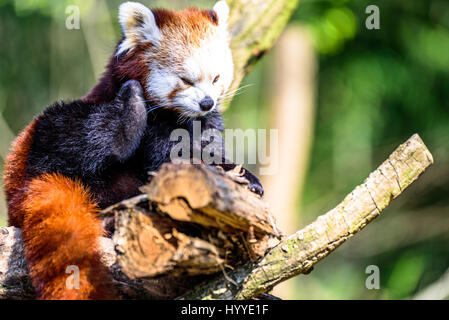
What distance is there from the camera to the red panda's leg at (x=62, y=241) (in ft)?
7.18

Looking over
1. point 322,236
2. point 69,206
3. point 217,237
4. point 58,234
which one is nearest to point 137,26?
point 69,206

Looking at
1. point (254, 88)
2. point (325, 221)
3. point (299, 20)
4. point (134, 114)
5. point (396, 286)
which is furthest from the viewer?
point (254, 88)

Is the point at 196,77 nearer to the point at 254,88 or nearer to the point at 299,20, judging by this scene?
the point at 299,20

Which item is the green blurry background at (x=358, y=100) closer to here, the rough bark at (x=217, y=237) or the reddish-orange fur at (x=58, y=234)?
the reddish-orange fur at (x=58, y=234)

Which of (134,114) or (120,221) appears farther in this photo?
(134,114)

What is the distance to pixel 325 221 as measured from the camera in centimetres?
222

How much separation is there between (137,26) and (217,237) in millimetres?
1561

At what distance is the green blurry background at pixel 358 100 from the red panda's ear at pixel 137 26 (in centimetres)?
323

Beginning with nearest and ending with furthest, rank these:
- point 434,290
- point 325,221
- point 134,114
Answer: point 325,221 < point 134,114 < point 434,290

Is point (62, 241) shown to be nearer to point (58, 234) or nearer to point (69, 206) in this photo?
point (58, 234)

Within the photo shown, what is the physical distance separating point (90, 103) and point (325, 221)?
5.07ft

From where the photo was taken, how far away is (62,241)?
227cm

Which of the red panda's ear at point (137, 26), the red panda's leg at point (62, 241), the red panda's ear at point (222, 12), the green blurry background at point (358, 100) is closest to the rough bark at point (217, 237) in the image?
the red panda's leg at point (62, 241)
